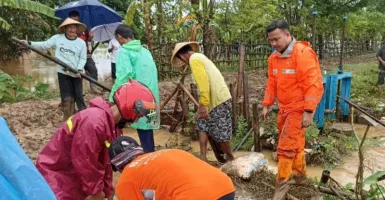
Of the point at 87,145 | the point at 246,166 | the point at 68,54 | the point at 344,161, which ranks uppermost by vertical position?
the point at 68,54

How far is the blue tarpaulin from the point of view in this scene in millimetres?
1108

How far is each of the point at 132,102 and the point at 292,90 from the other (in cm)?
195

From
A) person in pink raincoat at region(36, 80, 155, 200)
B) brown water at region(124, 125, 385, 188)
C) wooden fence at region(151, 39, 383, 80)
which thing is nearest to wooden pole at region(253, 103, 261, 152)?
brown water at region(124, 125, 385, 188)

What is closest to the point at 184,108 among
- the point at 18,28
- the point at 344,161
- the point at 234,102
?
the point at 234,102

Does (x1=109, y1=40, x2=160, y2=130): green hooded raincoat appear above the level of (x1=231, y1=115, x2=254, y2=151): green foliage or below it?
above

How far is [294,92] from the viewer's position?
366 cm

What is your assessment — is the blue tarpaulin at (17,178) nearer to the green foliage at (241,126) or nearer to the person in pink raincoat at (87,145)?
the person in pink raincoat at (87,145)

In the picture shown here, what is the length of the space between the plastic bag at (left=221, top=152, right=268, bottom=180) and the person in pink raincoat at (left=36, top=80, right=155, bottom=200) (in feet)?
6.65

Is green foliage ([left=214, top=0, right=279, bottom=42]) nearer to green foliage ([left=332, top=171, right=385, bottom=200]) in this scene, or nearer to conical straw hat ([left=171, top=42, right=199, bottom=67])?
conical straw hat ([left=171, top=42, right=199, bottom=67])

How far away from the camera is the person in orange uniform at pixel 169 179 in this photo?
1807 millimetres

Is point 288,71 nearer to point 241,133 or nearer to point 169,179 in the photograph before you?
point 169,179

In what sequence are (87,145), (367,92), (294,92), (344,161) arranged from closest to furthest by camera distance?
(87,145) < (294,92) < (344,161) < (367,92)

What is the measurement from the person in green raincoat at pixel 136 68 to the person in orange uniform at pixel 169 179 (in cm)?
209

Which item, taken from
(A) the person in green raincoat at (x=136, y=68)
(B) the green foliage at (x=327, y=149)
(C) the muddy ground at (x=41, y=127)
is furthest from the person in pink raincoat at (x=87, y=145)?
(B) the green foliage at (x=327, y=149)
